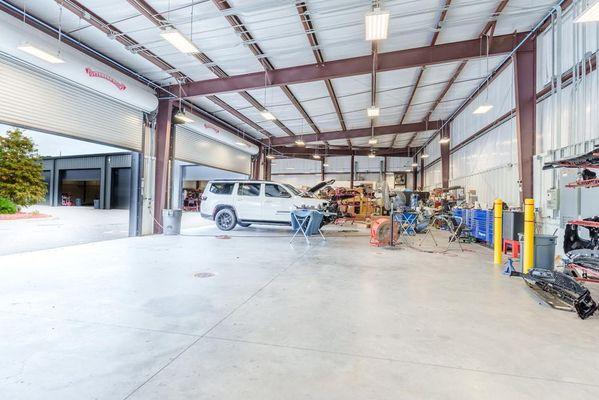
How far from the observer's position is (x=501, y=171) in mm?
8438

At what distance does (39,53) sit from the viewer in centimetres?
488

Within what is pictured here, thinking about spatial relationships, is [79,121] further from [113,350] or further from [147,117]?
[113,350]

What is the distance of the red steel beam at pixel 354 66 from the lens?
6849 millimetres

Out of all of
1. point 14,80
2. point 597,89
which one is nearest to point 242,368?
point 14,80

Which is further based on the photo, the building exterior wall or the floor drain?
the building exterior wall

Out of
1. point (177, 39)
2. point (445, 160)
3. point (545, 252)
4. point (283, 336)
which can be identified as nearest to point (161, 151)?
point (177, 39)

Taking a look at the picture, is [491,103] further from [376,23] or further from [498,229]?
[376,23]

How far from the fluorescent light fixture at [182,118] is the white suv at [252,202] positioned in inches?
82.6

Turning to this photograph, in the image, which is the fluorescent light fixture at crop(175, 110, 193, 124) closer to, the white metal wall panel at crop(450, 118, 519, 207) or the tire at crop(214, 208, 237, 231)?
the tire at crop(214, 208, 237, 231)

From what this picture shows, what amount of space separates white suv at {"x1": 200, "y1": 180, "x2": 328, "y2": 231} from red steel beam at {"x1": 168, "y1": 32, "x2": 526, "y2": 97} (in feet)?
9.39

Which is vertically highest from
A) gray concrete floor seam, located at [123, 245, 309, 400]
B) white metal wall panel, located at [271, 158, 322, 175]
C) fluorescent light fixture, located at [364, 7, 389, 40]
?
white metal wall panel, located at [271, 158, 322, 175]

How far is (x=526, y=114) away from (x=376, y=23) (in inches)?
175

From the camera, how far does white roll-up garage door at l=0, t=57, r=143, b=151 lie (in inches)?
201

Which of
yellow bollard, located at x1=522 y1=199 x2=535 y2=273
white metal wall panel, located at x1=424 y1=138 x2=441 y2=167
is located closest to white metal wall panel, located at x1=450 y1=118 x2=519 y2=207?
white metal wall panel, located at x1=424 y1=138 x2=441 y2=167
